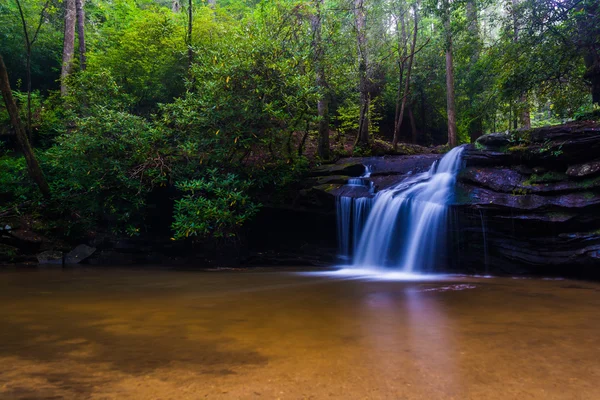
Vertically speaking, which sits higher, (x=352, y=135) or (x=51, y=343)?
(x=352, y=135)

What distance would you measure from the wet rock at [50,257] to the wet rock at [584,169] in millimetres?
12671

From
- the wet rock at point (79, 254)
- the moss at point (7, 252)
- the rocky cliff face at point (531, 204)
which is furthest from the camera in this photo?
the wet rock at point (79, 254)

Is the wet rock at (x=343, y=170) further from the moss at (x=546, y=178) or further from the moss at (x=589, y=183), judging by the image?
the moss at (x=589, y=183)

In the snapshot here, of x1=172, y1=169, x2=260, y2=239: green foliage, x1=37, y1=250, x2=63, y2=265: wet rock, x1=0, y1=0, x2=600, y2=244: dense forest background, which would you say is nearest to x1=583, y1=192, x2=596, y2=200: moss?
x1=0, y1=0, x2=600, y2=244: dense forest background

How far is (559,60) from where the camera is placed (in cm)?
952

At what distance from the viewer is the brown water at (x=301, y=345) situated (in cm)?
204

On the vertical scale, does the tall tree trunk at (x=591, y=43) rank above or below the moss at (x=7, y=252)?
above

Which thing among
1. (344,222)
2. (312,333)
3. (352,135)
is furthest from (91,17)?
(312,333)

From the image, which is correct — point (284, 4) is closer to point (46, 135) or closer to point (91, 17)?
point (46, 135)

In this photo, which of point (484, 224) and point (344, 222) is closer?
point (484, 224)

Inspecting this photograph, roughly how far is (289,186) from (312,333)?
25.5 feet

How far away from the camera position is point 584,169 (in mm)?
7090

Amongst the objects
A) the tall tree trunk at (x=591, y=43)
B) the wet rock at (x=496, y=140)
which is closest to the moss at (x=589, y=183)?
the wet rock at (x=496, y=140)

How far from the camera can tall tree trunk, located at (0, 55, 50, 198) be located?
937cm
